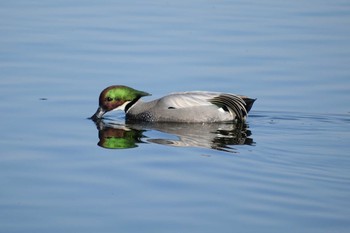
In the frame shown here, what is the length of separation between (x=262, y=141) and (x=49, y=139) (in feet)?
7.84

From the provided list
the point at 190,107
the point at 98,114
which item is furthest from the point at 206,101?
the point at 98,114

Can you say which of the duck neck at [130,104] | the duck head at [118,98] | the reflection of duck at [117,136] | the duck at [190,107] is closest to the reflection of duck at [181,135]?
the reflection of duck at [117,136]

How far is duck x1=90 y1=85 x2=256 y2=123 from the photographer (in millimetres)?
12797

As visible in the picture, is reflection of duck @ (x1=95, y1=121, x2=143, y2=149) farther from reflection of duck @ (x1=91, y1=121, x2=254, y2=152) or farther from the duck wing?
the duck wing

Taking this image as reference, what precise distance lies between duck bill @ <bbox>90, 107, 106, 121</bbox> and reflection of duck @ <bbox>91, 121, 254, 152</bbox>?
3.3 inches

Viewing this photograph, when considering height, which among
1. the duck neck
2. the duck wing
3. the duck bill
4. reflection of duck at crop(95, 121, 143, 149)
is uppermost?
the duck wing

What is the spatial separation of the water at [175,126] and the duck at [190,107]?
0.22 metres

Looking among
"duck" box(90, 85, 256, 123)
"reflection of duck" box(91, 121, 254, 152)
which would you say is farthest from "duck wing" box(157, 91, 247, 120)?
"reflection of duck" box(91, 121, 254, 152)

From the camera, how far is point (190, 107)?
509 inches

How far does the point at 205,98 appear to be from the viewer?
13.0 m

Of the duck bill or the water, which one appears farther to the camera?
the duck bill
